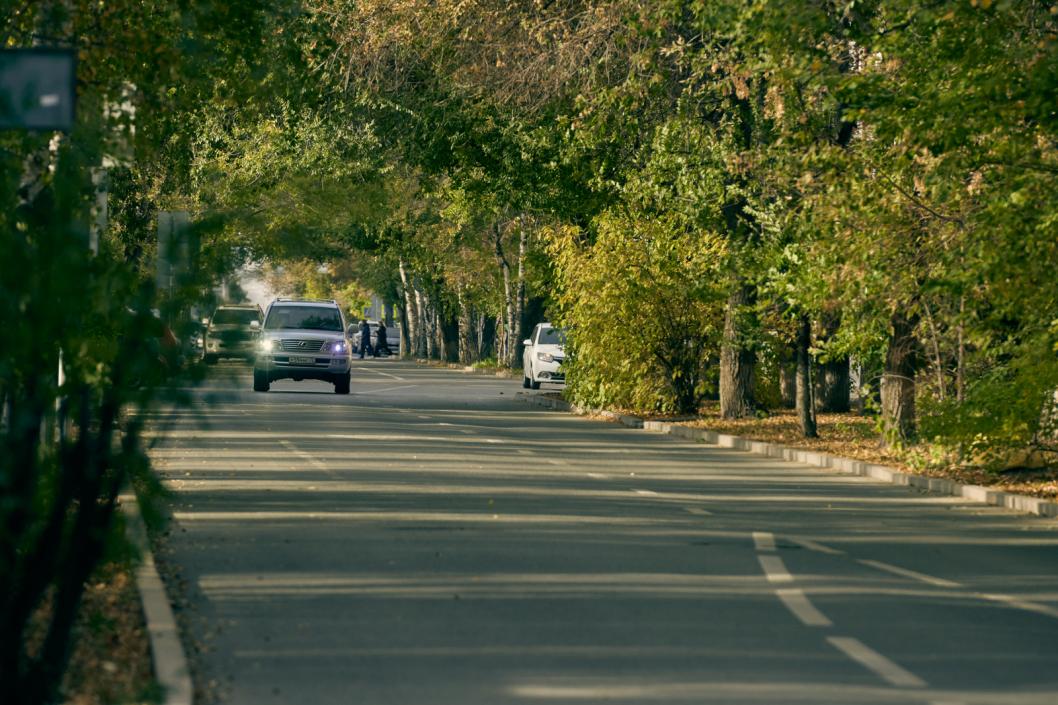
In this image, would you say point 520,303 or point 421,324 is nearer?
point 520,303

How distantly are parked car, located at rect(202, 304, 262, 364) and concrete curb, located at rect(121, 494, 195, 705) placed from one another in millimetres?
730

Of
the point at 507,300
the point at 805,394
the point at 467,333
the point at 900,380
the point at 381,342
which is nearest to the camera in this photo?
the point at 900,380

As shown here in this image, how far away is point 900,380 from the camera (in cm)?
2427

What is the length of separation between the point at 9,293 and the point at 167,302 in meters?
0.75

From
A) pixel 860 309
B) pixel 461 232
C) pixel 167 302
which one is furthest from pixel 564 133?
pixel 461 232

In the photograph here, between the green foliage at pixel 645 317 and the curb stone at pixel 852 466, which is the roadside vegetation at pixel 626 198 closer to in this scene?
the green foliage at pixel 645 317

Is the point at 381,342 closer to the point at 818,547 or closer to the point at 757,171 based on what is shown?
the point at 757,171

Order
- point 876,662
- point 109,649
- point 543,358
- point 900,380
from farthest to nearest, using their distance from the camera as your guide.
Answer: point 543,358 → point 900,380 → point 876,662 → point 109,649

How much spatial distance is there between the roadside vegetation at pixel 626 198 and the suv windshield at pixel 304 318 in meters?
3.68

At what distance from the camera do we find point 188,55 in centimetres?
1588

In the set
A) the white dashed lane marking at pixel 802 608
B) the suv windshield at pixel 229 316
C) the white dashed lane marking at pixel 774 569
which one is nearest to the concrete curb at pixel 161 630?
the suv windshield at pixel 229 316

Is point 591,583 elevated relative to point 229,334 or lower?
lower

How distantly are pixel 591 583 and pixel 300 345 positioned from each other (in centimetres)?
2954

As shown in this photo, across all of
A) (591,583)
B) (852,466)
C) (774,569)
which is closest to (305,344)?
(852,466)
